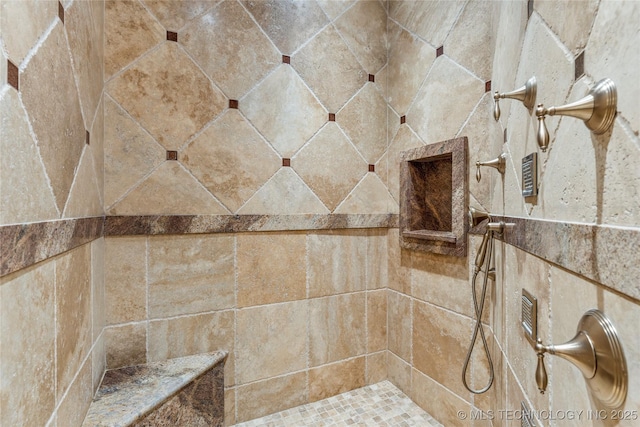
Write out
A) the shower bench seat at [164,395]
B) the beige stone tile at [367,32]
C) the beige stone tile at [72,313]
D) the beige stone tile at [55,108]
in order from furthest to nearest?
the beige stone tile at [367,32]
the shower bench seat at [164,395]
the beige stone tile at [72,313]
the beige stone tile at [55,108]

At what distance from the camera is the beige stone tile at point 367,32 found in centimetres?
195

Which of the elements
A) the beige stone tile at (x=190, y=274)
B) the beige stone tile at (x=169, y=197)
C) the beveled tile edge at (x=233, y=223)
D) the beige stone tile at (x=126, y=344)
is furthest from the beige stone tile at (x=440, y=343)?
the beige stone tile at (x=126, y=344)

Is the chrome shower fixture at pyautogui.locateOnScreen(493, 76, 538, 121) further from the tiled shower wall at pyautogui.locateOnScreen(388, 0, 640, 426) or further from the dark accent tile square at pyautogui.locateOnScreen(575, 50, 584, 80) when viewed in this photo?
the dark accent tile square at pyautogui.locateOnScreen(575, 50, 584, 80)

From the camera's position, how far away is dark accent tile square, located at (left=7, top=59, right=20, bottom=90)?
0.60 metres

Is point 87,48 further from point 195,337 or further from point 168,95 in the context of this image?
point 195,337

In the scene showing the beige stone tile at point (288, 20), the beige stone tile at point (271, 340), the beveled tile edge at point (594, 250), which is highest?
the beige stone tile at point (288, 20)

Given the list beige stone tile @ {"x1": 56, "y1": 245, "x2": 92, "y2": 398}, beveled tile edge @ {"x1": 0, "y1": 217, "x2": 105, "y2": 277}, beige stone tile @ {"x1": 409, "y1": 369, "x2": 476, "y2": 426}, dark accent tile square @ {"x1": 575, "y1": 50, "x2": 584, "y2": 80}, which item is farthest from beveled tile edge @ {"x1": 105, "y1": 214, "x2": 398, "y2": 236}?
dark accent tile square @ {"x1": 575, "y1": 50, "x2": 584, "y2": 80}

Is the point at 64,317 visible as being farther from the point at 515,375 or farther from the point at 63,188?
the point at 515,375

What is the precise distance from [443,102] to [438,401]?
168 cm

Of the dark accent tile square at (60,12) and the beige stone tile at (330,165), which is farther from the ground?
the dark accent tile square at (60,12)

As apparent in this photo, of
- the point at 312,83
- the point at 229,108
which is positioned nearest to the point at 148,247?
the point at 229,108

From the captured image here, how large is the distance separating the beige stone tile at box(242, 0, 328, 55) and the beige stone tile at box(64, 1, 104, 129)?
0.75 m

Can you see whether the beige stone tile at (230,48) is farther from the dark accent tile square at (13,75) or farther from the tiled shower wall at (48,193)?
the dark accent tile square at (13,75)

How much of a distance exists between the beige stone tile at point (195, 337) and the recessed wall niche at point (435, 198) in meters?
1.17
